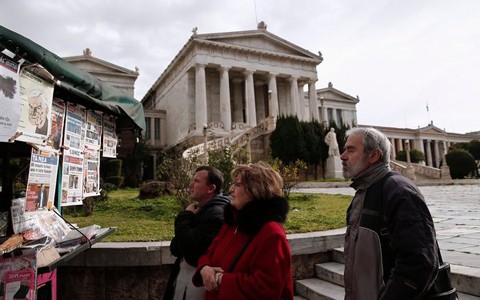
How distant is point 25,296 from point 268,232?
189 cm

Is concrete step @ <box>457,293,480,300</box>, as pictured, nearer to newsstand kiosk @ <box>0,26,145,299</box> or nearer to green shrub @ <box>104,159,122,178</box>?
newsstand kiosk @ <box>0,26,145,299</box>

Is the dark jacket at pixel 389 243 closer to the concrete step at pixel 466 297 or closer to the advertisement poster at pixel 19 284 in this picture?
the concrete step at pixel 466 297

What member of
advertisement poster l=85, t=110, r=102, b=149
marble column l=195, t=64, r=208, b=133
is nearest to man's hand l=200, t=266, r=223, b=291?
advertisement poster l=85, t=110, r=102, b=149

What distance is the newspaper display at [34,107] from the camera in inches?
108

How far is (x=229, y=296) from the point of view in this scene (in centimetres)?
224

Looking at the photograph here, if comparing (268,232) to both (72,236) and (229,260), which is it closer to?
(229,260)

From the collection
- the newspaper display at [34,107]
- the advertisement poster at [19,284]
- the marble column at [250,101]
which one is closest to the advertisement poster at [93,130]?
the newspaper display at [34,107]

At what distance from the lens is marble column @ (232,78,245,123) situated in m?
40.6

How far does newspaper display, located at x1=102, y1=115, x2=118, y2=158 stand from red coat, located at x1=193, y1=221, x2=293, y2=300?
2.74 metres

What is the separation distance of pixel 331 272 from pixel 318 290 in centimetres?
37

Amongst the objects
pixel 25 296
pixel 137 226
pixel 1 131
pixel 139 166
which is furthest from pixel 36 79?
pixel 139 166

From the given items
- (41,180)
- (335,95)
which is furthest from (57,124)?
(335,95)

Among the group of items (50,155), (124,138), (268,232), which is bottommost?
(268,232)

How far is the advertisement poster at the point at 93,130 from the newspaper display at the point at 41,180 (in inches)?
30.6
